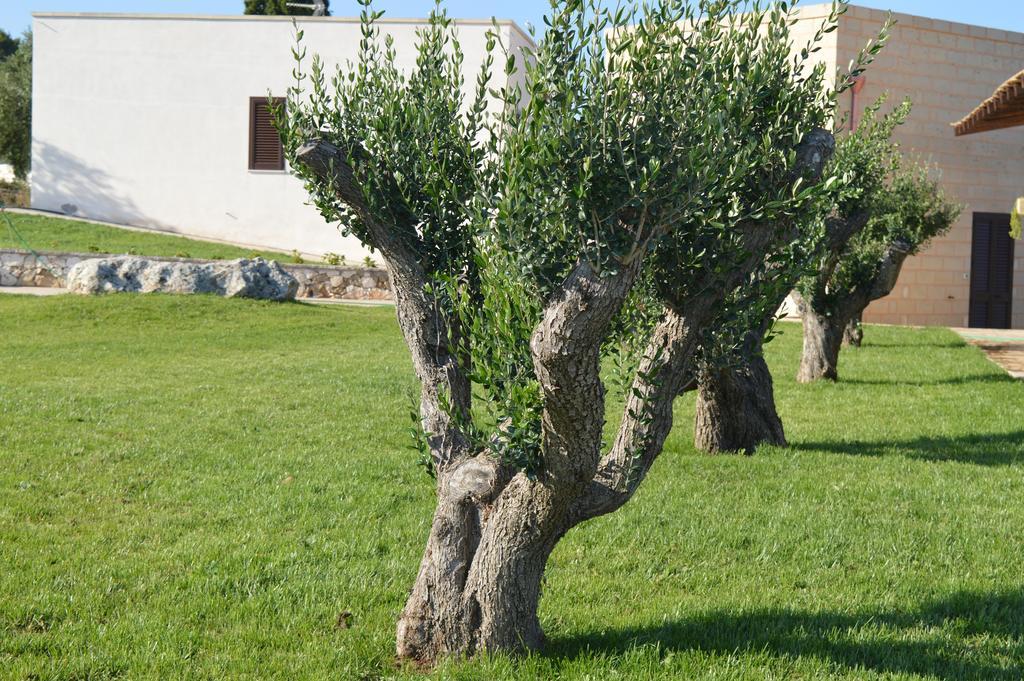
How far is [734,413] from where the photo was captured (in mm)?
9742

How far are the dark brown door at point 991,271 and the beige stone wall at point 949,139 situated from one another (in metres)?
0.24

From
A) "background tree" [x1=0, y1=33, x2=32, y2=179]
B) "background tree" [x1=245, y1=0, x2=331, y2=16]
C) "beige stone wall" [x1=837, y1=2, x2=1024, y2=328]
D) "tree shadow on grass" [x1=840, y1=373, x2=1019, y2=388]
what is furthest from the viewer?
"background tree" [x1=245, y1=0, x2=331, y2=16]

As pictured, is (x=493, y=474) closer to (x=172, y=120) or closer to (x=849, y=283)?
(x=849, y=283)

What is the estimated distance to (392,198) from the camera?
4859 millimetres

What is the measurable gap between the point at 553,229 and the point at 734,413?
20.8 ft

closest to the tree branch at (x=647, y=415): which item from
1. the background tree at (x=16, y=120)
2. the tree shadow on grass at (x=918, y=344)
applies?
the tree shadow on grass at (x=918, y=344)

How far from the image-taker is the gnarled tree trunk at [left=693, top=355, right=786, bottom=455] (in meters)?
9.71

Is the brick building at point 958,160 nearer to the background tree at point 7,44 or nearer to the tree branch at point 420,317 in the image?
the tree branch at point 420,317

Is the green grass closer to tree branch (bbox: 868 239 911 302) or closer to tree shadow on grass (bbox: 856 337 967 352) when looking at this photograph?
tree shadow on grass (bbox: 856 337 967 352)

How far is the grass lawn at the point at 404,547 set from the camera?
16.0ft

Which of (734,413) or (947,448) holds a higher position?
(734,413)

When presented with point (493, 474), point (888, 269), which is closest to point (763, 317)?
point (493, 474)

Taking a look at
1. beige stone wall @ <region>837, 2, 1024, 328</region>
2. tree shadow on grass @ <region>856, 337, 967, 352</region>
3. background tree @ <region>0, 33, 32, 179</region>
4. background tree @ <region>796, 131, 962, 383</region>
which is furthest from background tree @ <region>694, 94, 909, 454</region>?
background tree @ <region>0, 33, 32, 179</region>

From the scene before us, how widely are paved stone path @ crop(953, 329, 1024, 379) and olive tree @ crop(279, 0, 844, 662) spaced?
1301cm
